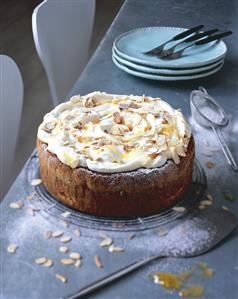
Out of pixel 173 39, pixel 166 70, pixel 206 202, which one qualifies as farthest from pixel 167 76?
pixel 206 202

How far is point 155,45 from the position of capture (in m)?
1.35

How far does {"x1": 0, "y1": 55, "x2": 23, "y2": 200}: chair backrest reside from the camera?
1181 millimetres

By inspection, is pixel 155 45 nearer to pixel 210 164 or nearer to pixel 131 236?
pixel 210 164

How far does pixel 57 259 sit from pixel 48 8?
0.93 m

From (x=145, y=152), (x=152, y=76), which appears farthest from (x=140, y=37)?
(x=145, y=152)

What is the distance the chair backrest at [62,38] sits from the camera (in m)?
1.46

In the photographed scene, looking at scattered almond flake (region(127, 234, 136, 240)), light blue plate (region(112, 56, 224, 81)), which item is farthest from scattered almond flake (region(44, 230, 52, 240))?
light blue plate (region(112, 56, 224, 81))

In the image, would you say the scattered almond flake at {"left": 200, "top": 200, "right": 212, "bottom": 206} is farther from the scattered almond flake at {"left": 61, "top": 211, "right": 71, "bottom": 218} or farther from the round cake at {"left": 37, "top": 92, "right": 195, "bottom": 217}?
the scattered almond flake at {"left": 61, "top": 211, "right": 71, "bottom": 218}

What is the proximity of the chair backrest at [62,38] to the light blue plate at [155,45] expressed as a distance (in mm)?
239

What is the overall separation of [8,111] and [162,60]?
37 centimetres

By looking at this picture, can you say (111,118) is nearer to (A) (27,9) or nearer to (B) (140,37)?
(B) (140,37)

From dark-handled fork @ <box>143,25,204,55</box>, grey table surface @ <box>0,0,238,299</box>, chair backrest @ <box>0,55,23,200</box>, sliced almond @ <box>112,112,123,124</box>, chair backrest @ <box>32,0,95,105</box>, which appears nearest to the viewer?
grey table surface @ <box>0,0,238,299</box>

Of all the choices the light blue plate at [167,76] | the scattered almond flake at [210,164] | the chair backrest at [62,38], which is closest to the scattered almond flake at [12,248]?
the scattered almond flake at [210,164]

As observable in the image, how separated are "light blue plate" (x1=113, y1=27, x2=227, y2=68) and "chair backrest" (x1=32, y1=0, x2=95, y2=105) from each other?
0.24 meters
